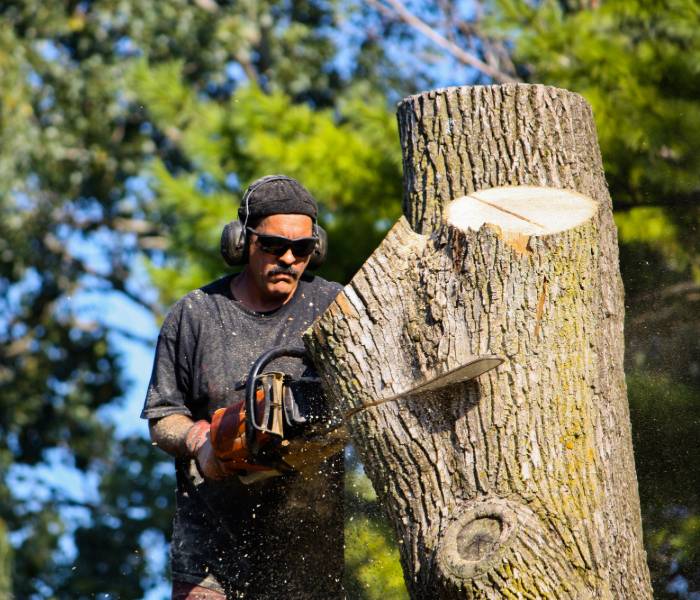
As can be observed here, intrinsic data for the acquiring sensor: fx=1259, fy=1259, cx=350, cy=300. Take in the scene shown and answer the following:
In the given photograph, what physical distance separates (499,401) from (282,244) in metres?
1.12

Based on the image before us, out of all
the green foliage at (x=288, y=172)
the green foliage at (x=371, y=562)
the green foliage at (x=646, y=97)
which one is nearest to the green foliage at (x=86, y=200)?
the green foliage at (x=288, y=172)

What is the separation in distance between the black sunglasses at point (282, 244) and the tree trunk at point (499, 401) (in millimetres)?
612

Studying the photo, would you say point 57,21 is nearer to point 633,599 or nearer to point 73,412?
point 73,412

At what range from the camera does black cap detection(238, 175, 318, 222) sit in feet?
14.1

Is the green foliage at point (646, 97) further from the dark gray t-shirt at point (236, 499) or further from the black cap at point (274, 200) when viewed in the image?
the dark gray t-shirt at point (236, 499)

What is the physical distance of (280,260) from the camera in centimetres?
428

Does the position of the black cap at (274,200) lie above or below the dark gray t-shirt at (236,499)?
above

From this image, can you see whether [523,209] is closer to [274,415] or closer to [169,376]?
[274,415]

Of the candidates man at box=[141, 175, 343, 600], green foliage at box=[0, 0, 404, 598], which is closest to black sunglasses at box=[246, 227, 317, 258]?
man at box=[141, 175, 343, 600]

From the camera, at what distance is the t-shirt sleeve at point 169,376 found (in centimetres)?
423

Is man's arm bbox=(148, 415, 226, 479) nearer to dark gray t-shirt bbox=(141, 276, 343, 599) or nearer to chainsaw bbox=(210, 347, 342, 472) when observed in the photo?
dark gray t-shirt bbox=(141, 276, 343, 599)

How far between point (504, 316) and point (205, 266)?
6105mm

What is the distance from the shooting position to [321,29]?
17438mm

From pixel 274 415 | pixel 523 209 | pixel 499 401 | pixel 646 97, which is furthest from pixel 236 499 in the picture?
pixel 646 97
